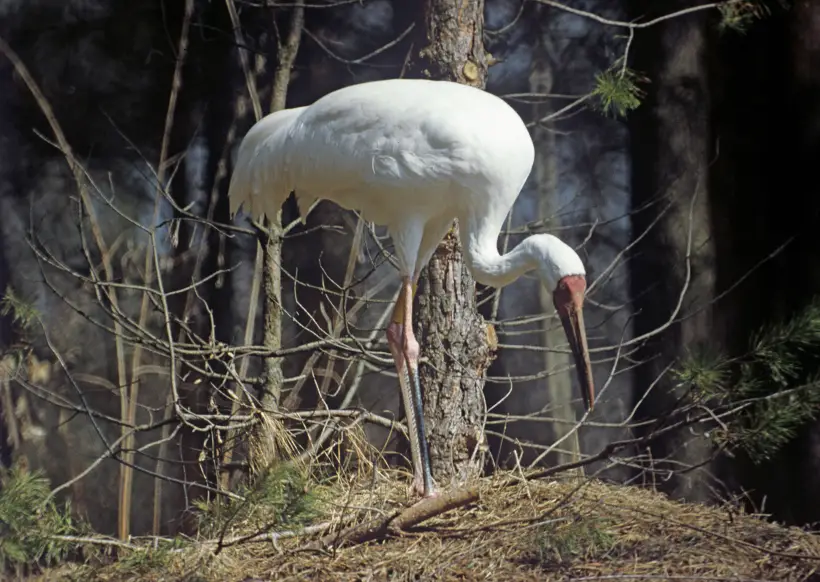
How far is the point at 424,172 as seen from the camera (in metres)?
1.99

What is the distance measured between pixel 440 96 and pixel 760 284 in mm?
1283

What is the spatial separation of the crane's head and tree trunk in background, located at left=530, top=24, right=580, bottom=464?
711 millimetres

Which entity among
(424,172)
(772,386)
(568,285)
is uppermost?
(424,172)

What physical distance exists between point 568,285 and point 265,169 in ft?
2.68

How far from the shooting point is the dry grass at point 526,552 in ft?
5.64

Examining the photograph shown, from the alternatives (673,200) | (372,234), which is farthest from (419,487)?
(673,200)

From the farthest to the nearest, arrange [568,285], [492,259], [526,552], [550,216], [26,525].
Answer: [550,216]
[492,259]
[568,285]
[526,552]
[26,525]

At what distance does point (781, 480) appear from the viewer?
2.55 metres

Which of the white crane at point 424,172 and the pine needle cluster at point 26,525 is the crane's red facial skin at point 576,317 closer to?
the white crane at point 424,172

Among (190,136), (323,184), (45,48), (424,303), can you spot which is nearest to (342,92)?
(323,184)

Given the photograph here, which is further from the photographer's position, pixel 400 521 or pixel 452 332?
A: pixel 452 332

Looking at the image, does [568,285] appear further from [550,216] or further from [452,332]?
[550,216]

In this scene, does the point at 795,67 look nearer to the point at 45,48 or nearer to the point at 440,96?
the point at 440,96

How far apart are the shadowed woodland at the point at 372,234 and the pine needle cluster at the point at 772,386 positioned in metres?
0.59
